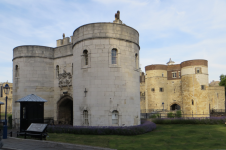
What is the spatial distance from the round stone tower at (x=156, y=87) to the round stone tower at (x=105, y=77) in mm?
28826

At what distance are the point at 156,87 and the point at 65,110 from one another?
89.3ft

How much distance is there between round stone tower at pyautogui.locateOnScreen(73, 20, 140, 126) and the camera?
16.8 m

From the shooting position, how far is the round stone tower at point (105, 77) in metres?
16.8

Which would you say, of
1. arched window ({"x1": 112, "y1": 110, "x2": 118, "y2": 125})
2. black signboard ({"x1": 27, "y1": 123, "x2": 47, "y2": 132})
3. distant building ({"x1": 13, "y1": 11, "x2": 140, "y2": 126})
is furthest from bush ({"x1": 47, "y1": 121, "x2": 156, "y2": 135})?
black signboard ({"x1": 27, "y1": 123, "x2": 47, "y2": 132})

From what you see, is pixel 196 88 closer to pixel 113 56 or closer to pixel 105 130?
pixel 113 56

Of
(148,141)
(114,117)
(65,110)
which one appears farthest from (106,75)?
(65,110)

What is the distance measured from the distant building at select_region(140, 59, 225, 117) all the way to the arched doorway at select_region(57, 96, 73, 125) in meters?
25.1

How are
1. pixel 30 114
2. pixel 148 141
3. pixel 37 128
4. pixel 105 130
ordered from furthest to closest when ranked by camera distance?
pixel 30 114 < pixel 105 130 < pixel 37 128 < pixel 148 141

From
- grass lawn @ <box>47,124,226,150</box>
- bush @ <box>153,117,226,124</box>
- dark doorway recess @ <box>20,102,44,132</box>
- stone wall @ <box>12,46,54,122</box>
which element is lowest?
bush @ <box>153,117,226,124</box>

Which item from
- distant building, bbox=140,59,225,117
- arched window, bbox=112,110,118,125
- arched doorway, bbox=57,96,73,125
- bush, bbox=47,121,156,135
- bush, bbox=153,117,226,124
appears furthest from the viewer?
distant building, bbox=140,59,225,117

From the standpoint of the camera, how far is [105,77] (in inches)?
670

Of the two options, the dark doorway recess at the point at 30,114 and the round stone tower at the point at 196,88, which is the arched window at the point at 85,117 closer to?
the dark doorway recess at the point at 30,114

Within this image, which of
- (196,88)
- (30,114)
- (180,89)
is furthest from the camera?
(180,89)

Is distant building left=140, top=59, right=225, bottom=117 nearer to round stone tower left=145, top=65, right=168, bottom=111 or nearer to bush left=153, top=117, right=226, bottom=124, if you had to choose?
round stone tower left=145, top=65, right=168, bottom=111
